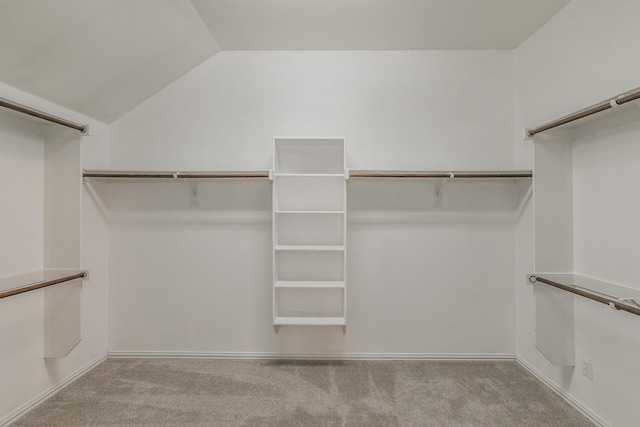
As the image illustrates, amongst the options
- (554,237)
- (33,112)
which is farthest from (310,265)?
(33,112)

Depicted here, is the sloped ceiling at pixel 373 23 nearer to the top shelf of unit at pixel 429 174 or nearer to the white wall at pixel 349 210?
the white wall at pixel 349 210

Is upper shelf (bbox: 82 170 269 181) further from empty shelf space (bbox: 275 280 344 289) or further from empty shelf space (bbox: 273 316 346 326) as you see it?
empty shelf space (bbox: 273 316 346 326)

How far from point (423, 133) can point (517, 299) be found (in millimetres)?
1556

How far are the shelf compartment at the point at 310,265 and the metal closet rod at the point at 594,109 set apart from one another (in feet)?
5.23

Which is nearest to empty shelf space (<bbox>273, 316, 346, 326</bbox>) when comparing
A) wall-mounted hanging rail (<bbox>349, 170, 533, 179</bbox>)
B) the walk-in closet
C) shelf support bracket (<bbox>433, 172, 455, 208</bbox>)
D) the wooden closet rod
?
the walk-in closet

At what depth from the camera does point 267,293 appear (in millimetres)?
2576

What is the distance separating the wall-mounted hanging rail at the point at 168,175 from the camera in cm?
226

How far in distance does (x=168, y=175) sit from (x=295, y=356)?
175cm

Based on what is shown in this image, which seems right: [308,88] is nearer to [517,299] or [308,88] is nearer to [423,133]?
[423,133]

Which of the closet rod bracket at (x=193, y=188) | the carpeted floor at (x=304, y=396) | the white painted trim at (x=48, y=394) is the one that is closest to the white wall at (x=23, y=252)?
the white painted trim at (x=48, y=394)

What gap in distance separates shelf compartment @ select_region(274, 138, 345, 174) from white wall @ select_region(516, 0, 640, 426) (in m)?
1.51

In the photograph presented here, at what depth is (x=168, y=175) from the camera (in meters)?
2.31

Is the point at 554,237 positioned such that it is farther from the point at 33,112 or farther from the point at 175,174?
the point at 33,112

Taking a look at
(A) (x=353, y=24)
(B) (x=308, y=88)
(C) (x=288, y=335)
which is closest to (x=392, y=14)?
(A) (x=353, y=24)
